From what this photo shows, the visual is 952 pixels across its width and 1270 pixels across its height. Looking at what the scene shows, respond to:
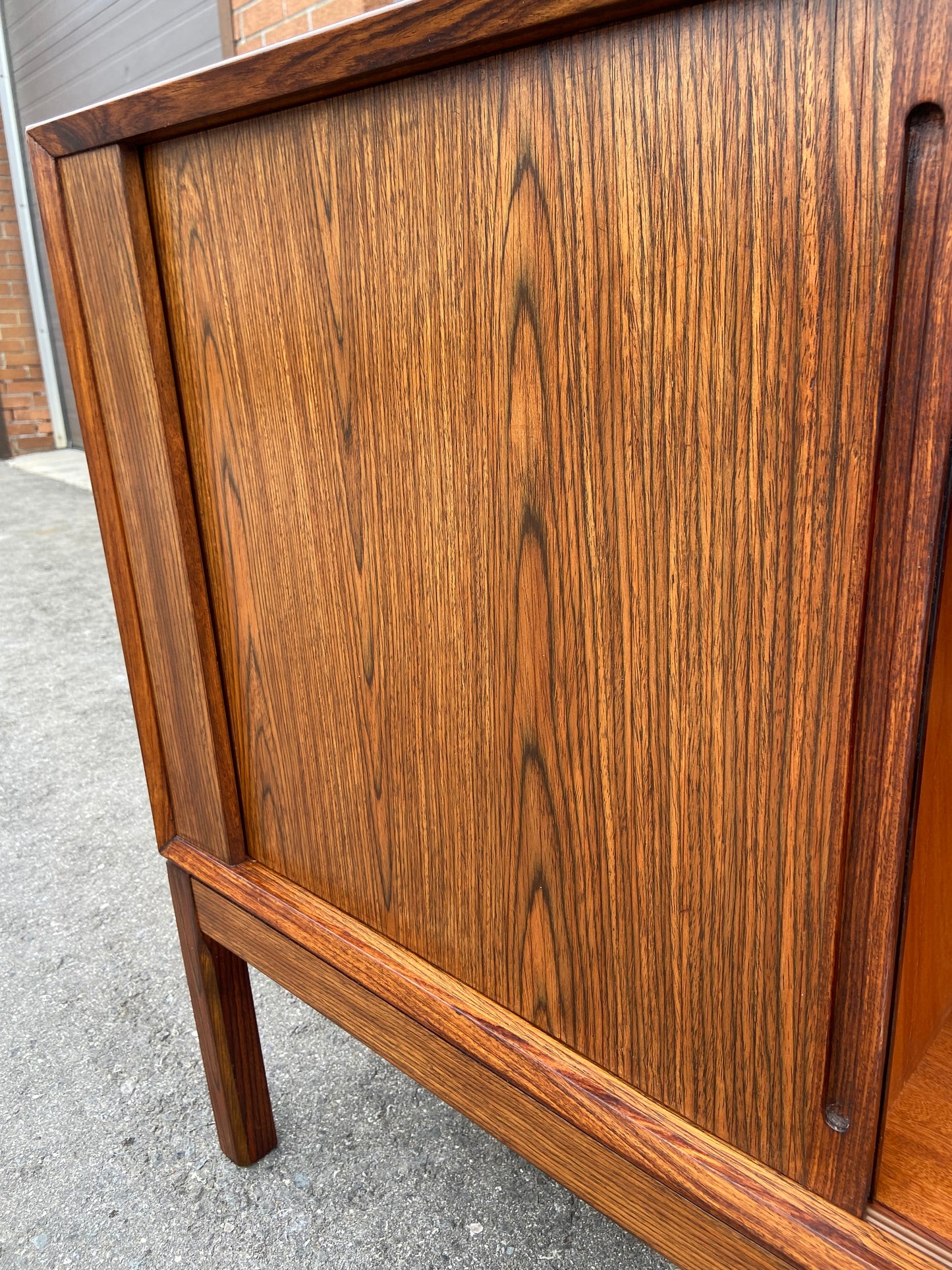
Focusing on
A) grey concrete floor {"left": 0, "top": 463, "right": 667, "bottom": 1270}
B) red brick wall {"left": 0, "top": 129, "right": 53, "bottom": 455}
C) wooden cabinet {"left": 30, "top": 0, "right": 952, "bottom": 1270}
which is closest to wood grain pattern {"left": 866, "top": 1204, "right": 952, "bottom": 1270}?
wooden cabinet {"left": 30, "top": 0, "right": 952, "bottom": 1270}

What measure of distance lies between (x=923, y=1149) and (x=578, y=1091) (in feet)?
0.67

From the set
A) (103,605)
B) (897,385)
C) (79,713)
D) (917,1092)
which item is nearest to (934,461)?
(897,385)

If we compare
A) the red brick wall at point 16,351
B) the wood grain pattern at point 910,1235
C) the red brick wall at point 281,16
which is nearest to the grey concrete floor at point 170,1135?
the wood grain pattern at point 910,1235

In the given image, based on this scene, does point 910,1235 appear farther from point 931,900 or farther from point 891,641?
point 891,641

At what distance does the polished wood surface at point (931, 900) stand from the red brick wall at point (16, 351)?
227 inches

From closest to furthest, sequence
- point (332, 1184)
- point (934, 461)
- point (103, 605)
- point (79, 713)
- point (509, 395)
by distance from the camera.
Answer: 1. point (934, 461)
2. point (509, 395)
3. point (332, 1184)
4. point (79, 713)
5. point (103, 605)

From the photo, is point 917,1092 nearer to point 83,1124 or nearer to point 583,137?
point 583,137

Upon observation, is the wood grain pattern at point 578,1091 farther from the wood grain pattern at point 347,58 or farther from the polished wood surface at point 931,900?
the wood grain pattern at point 347,58

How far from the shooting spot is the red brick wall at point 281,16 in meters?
2.17

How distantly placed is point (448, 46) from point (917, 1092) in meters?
0.67

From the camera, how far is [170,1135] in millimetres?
1133

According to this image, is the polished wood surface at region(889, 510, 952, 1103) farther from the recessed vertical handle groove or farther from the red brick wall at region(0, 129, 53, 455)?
the red brick wall at region(0, 129, 53, 455)

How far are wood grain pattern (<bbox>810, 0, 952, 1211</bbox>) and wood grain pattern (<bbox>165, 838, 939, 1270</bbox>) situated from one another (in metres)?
0.03

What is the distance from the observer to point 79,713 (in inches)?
88.7
